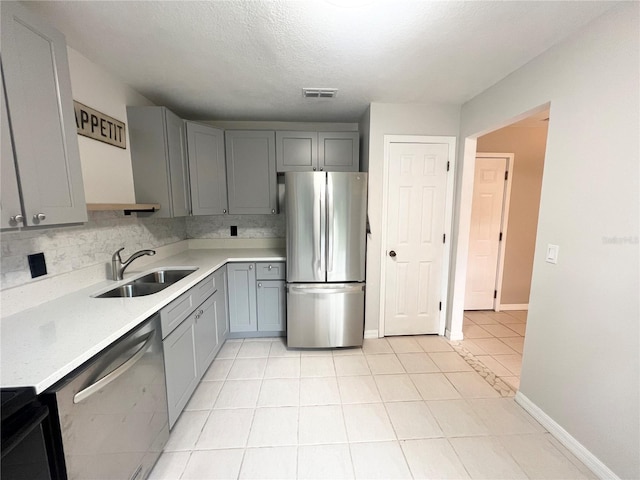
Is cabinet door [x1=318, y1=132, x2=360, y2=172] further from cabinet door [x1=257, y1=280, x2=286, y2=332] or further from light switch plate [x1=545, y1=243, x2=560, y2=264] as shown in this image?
light switch plate [x1=545, y1=243, x2=560, y2=264]

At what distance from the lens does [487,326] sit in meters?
3.05

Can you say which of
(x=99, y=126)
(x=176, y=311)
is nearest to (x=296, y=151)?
(x=99, y=126)

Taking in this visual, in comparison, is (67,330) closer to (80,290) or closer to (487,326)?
(80,290)

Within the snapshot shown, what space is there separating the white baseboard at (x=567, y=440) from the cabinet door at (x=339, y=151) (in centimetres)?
254

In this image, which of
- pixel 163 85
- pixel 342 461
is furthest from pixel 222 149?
pixel 342 461

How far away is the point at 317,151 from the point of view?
9.46 ft

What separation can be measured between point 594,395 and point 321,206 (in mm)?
2158

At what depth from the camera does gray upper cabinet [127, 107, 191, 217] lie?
84.8 inches

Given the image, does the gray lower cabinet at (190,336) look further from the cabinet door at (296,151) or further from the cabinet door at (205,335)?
the cabinet door at (296,151)

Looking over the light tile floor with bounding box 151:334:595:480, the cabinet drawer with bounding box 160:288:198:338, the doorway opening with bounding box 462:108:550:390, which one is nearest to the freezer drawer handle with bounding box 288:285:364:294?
the light tile floor with bounding box 151:334:595:480

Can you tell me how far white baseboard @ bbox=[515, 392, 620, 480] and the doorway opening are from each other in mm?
A: 1152

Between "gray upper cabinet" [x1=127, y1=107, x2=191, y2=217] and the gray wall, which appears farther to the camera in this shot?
"gray upper cabinet" [x1=127, y1=107, x2=191, y2=217]

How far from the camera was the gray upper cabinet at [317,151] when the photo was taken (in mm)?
2855

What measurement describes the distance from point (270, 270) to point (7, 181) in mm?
1918
